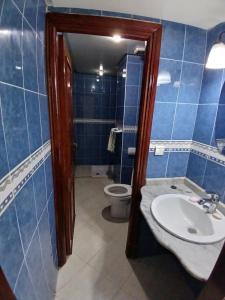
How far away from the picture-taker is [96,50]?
214cm

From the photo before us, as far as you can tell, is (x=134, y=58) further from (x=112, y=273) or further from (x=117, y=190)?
(x=112, y=273)

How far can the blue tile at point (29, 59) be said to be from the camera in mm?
740

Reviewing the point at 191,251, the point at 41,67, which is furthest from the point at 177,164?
the point at 41,67

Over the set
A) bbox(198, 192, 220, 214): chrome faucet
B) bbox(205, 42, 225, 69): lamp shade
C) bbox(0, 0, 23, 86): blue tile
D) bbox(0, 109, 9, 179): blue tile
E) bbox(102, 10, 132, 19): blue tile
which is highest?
bbox(102, 10, 132, 19): blue tile

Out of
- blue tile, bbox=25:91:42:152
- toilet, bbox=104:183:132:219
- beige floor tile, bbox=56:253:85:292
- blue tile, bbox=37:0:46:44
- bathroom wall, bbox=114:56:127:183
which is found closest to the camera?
blue tile, bbox=25:91:42:152

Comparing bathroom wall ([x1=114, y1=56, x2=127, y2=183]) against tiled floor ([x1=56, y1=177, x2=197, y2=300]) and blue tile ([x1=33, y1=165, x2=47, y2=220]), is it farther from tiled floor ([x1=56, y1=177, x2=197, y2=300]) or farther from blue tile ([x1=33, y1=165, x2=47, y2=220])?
blue tile ([x1=33, y1=165, x2=47, y2=220])

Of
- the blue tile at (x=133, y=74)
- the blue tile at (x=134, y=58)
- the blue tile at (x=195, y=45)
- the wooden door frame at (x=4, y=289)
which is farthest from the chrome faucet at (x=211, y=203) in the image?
the blue tile at (x=134, y=58)

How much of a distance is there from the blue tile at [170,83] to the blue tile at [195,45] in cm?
11

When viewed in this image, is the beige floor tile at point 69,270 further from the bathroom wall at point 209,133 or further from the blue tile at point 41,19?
the blue tile at point 41,19

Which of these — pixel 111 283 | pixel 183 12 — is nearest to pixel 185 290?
pixel 111 283

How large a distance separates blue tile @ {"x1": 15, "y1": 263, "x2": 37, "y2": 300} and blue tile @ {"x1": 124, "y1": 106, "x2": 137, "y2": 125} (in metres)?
2.21

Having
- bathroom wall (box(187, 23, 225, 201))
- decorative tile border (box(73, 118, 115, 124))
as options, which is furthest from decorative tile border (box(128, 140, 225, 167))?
decorative tile border (box(73, 118, 115, 124))

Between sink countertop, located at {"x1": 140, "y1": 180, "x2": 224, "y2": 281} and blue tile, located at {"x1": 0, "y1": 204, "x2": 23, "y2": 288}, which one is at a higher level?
blue tile, located at {"x1": 0, "y1": 204, "x2": 23, "y2": 288}

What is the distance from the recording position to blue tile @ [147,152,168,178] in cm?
142
